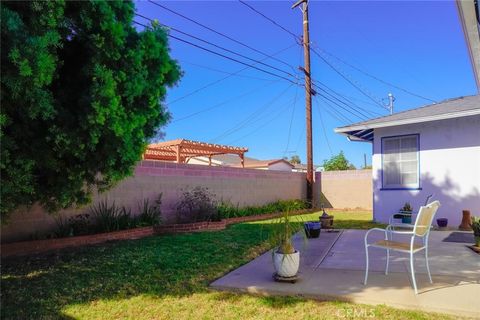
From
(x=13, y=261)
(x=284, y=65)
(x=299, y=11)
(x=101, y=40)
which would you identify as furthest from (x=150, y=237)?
(x=299, y=11)

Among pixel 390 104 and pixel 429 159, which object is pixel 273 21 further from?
pixel 390 104

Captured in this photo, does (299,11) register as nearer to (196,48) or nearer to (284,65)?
(284,65)

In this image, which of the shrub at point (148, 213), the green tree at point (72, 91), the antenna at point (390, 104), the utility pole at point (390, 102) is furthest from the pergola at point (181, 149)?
the utility pole at point (390, 102)

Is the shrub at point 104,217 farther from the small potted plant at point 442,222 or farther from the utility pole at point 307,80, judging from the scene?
the utility pole at point 307,80

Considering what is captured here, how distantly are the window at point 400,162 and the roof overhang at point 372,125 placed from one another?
636 millimetres

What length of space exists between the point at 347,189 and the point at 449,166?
7.87 metres

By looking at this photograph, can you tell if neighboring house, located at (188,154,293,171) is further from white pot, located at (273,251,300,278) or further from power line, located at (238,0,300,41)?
white pot, located at (273,251,300,278)

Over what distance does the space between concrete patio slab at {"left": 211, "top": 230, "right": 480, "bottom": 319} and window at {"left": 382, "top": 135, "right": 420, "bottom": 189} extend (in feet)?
15.0

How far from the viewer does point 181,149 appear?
746 inches

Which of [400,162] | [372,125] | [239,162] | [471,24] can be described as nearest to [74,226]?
[471,24]

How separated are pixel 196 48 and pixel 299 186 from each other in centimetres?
872

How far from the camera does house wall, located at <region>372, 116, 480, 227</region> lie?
10289mm

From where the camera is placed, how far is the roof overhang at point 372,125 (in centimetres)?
995

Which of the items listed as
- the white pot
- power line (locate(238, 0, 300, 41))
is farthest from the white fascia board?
the white pot
